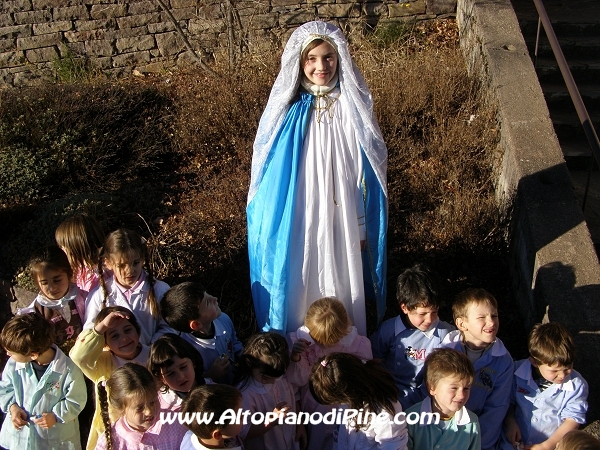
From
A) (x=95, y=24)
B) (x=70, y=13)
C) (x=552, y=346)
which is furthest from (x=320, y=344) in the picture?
(x=70, y=13)

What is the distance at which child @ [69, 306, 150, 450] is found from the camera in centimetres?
328

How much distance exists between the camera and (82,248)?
3.87 metres

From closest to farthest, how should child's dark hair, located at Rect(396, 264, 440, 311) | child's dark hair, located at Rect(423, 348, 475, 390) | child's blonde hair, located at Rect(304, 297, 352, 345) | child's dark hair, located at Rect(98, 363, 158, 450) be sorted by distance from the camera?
child's dark hair, located at Rect(98, 363, 158, 450), child's dark hair, located at Rect(423, 348, 475, 390), child's blonde hair, located at Rect(304, 297, 352, 345), child's dark hair, located at Rect(396, 264, 440, 311)

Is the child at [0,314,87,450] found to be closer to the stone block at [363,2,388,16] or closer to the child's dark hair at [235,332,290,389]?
the child's dark hair at [235,332,290,389]

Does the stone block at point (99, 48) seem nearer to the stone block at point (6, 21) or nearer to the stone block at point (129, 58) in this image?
the stone block at point (129, 58)

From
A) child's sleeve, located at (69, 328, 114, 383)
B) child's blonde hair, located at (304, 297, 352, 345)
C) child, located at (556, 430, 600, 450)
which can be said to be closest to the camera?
child, located at (556, 430, 600, 450)

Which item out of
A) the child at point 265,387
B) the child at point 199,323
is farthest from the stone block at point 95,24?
the child at point 265,387

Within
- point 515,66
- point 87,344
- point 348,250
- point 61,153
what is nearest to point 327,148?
point 348,250

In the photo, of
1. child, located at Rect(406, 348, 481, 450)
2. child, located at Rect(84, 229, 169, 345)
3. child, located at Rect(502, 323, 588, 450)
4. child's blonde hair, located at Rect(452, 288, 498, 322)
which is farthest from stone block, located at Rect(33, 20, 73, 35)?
child, located at Rect(502, 323, 588, 450)

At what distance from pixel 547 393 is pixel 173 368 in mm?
1821

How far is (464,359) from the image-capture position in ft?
10.4

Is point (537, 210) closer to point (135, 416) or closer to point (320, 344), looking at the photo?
point (320, 344)

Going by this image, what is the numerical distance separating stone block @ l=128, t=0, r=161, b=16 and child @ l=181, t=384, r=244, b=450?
5490mm

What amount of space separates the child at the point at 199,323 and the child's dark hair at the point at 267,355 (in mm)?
211
